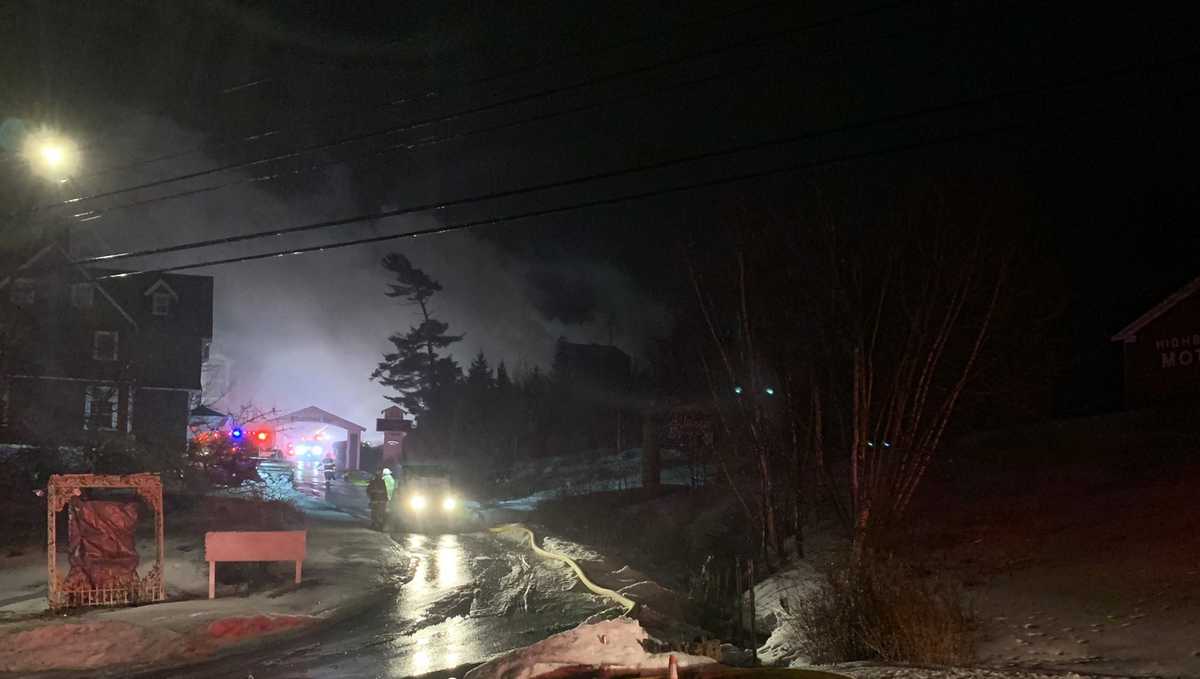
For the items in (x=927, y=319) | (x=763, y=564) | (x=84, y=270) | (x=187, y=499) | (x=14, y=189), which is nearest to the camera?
(x=927, y=319)

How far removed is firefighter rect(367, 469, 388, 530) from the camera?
28.0 m

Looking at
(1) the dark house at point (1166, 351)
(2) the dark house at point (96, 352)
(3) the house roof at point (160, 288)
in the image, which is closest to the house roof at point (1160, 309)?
(1) the dark house at point (1166, 351)

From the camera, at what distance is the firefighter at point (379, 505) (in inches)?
1102

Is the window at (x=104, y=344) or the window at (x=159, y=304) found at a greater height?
the window at (x=159, y=304)

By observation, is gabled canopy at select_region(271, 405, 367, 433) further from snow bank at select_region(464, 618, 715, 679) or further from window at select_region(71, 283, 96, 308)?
snow bank at select_region(464, 618, 715, 679)

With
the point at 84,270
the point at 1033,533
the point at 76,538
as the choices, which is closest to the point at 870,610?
the point at 1033,533

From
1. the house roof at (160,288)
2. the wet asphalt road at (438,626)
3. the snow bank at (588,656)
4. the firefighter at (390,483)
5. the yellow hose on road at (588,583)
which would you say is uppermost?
the house roof at (160,288)

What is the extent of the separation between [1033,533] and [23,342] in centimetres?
2459

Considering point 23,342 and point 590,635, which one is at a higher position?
point 23,342

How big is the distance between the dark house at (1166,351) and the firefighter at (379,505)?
24.6 metres

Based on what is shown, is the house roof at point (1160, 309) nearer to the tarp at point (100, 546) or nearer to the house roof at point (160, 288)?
the tarp at point (100, 546)

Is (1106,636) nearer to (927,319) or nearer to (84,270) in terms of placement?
(927,319)

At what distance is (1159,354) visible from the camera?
30.8 m

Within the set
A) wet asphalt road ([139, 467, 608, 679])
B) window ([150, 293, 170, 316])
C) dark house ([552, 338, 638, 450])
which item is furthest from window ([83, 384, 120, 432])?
dark house ([552, 338, 638, 450])
